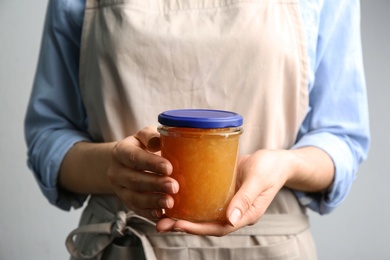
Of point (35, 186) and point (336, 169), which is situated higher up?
point (336, 169)

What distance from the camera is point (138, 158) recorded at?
1.92 ft

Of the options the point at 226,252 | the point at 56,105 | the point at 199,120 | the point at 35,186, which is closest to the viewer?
the point at 199,120

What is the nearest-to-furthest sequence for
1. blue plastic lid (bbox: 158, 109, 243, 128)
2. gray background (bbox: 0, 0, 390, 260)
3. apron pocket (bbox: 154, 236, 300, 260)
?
blue plastic lid (bbox: 158, 109, 243, 128) < apron pocket (bbox: 154, 236, 300, 260) < gray background (bbox: 0, 0, 390, 260)

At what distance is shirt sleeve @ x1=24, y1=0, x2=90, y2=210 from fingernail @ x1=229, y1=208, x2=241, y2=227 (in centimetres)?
37

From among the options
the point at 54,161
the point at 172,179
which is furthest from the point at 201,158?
the point at 54,161

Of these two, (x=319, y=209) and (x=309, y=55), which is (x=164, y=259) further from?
(x=309, y=55)

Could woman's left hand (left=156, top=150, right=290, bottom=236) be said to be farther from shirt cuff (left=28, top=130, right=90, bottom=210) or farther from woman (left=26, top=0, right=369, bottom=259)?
shirt cuff (left=28, top=130, right=90, bottom=210)

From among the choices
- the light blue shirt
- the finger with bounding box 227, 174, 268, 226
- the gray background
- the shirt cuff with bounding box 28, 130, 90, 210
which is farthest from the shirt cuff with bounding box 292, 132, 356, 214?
the gray background

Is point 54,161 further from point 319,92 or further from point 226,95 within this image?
point 319,92

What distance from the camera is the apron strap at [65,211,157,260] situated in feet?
2.47

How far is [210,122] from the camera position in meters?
0.52

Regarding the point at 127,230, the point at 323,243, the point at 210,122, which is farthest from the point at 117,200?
the point at 323,243

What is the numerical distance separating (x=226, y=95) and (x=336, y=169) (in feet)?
0.62

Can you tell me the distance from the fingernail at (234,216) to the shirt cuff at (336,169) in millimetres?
256
